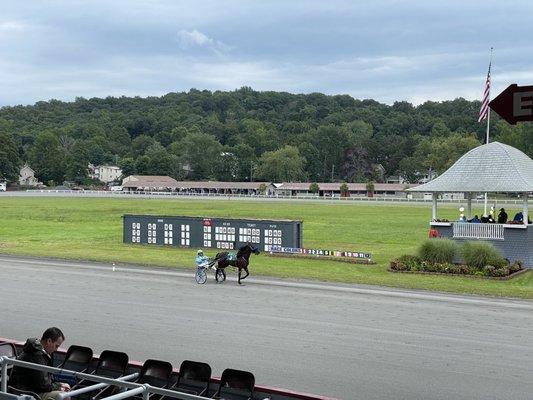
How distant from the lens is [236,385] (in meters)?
8.81

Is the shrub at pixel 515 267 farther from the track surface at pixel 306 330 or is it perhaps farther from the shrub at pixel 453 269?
the track surface at pixel 306 330

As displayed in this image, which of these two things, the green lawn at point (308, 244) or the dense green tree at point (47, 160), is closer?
the green lawn at point (308, 244)

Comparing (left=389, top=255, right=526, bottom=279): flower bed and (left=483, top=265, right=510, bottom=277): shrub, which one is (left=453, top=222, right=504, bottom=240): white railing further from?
(left=483, top=265, right=510, bottom=277): shrub

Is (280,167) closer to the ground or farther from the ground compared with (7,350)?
farther from the ground

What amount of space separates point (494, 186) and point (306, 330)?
18465 millimetres

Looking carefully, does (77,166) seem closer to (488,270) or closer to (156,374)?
(488,270)

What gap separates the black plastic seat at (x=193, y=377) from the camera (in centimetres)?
916

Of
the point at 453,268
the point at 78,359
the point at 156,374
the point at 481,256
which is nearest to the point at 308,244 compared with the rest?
the point at 453,268

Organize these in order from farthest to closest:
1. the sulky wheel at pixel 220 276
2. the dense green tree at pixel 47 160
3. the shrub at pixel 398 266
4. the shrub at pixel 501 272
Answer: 1. the dense green tree at pixel 47 160
2. the shrub at pixel 398 266
3. the shrub at pixel 501 272
4. the sulky wheel at pixel 220 276

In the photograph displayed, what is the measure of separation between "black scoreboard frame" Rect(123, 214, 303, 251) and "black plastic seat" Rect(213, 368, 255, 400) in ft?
86.3

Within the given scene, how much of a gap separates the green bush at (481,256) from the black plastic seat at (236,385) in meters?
22.1

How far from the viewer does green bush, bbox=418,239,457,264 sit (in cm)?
2984

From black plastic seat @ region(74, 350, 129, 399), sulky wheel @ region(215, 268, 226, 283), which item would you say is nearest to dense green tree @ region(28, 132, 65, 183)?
sulky wheel @ region(215, 268, 226, 283)

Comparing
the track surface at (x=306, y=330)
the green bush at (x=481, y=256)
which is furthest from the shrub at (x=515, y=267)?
the track surface at (x=306, y=330)
